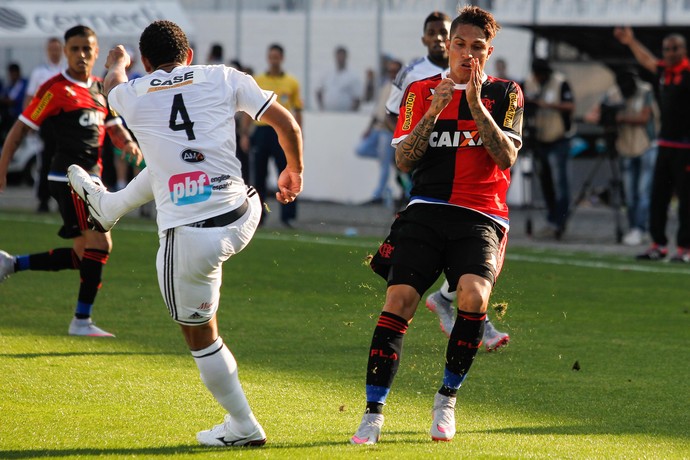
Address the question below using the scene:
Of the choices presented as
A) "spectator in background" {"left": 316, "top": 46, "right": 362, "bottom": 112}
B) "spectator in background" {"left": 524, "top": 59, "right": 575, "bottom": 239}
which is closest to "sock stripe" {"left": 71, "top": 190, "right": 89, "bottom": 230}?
"spectator in background" {"left": 524, "top": 59, "right": 575, "bottom": 239}

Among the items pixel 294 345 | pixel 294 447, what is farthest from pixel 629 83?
pixel 294 447

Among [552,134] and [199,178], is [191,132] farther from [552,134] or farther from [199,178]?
[552,134]

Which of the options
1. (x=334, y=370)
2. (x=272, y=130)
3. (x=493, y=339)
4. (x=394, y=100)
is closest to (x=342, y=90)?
(x=272, y=130)

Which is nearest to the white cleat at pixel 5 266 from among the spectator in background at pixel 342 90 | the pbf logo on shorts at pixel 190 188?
the pbf logo on shorts at pixel 190 188

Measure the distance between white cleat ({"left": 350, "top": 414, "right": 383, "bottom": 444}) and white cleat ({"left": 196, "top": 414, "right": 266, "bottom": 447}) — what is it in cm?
43

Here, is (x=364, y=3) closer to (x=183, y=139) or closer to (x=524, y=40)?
(x=524, y=40)

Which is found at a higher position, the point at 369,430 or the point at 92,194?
the point at 92,194

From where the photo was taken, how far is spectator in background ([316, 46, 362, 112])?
22.0m

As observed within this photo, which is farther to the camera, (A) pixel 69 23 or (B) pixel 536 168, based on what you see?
(A) pixel 69 23

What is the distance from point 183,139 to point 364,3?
922 inches

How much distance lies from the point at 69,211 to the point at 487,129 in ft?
13.8

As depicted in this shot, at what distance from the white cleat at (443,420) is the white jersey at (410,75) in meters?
3.69

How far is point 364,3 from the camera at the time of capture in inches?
1129

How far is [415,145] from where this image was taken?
6012 mm
